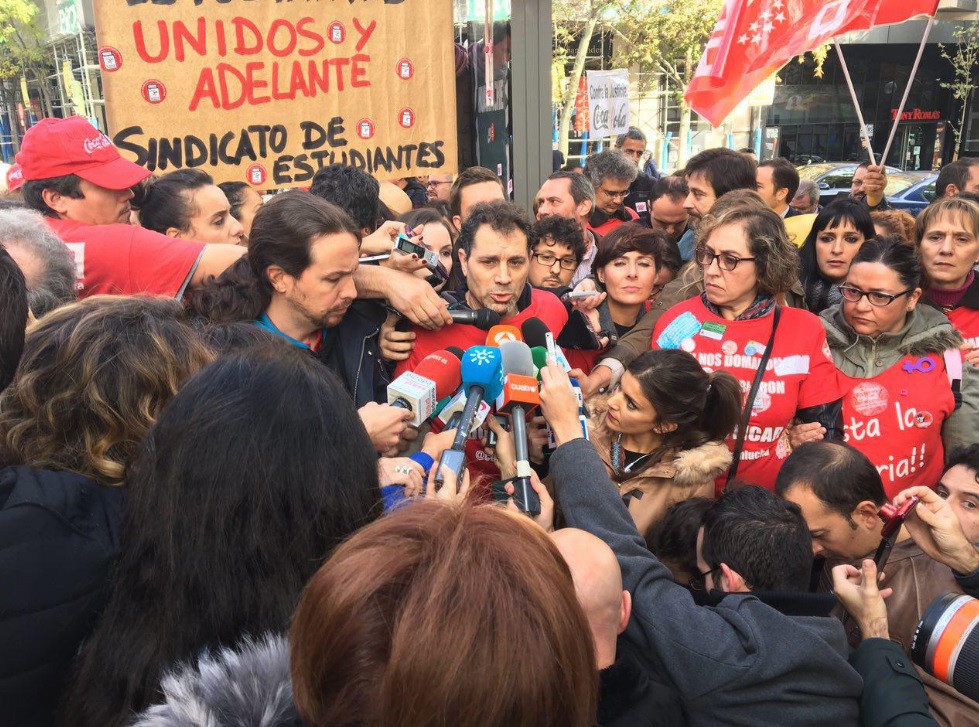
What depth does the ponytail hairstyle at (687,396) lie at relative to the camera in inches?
→ 98.8

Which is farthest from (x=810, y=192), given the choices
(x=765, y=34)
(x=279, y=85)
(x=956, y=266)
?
(x=279, y=85)

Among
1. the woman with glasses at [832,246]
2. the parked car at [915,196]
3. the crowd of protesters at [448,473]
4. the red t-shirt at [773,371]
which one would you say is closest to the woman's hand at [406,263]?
the crowd of protesters at [448,473]

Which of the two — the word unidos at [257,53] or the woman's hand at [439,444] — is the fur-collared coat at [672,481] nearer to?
the woman's hand at [439,444]

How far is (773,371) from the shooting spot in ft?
9.34

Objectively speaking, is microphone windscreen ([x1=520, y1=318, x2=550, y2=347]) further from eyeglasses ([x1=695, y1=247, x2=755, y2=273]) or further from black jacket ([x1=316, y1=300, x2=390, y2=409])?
eyeglasses ([x1=695, y1=247, x2=755, y2=273])

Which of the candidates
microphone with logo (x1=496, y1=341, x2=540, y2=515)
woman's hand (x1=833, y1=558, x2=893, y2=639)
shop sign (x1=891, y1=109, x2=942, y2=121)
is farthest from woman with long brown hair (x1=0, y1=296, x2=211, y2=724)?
shop sign (x1=891, y1=109, x2=942, y2=121)

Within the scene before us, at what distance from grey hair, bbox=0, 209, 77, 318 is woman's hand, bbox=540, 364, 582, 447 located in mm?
1544

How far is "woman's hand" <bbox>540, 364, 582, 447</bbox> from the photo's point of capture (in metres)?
2.04

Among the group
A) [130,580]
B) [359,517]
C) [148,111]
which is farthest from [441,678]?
[148,111]

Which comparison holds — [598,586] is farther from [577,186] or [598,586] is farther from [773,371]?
[577,186]

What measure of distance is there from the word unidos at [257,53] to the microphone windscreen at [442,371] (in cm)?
229

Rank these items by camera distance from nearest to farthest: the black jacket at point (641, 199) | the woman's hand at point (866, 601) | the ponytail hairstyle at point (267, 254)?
the woman's hand at point (866, 601) → the ponytail hairstyle at point (267, 254) → the black jacket at point (641, 199)

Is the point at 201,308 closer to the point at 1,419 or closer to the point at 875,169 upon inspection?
the point at 1,419

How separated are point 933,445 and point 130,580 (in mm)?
2923
